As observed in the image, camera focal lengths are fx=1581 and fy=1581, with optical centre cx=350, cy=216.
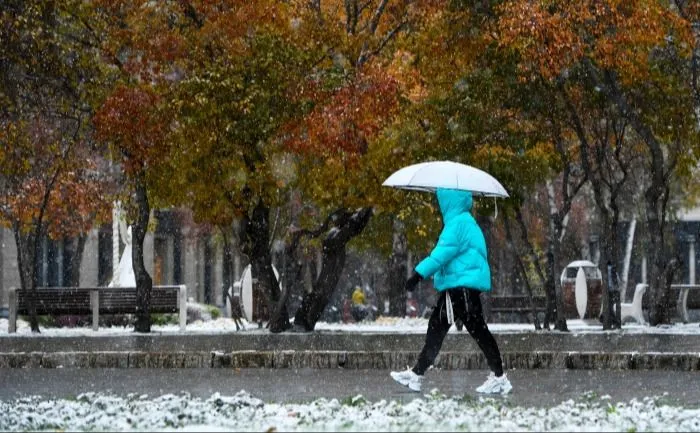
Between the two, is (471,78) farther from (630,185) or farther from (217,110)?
(630,185)

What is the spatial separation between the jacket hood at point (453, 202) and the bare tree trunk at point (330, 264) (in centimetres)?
1403

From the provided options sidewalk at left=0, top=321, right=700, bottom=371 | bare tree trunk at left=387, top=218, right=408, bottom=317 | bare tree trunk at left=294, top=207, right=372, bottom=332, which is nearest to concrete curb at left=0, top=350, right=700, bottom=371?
sidewalk at left=0, top=321, right=700, bottom=371

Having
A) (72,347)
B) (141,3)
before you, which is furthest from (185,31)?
(72,347)

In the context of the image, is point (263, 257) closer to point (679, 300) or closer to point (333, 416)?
point (679, 300)

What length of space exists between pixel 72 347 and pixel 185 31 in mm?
6196

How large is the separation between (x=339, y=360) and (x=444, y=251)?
14.9 feet

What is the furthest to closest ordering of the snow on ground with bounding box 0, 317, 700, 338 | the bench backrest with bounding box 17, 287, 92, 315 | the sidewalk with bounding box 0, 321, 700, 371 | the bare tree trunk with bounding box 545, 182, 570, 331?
the bench backrest with bounding box 17, 287, 92, 315
the bare tree trunk with bounding box 545, 182, 570, 331
the snow on ground with bounding box 0, 317, 700, 338
the sidewalk with bounding box 0, 321, 700, 371

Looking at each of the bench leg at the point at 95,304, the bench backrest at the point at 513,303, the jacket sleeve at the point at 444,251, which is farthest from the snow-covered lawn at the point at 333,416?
the bench backrest at the point at 513,303

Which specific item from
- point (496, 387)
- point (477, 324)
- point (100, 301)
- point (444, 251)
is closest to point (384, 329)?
point (100, 301)

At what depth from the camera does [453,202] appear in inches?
473

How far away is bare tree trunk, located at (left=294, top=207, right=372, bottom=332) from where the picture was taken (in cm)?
2631

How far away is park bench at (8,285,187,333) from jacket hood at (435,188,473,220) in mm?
16707

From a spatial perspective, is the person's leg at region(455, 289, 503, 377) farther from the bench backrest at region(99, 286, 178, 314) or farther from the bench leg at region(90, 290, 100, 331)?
the bench leg at region(90, 290, 100, 331)

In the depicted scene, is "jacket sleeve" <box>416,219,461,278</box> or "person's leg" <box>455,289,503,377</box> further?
"person's leg" <box>455,289,503,377</box>
